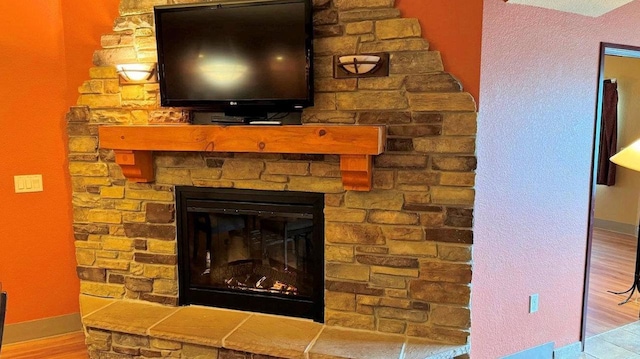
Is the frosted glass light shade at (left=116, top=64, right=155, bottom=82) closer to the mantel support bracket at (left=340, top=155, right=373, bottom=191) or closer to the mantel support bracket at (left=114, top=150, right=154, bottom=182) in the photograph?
the mantel support bracket at (left=114, top=150, right=154, bottom=182)

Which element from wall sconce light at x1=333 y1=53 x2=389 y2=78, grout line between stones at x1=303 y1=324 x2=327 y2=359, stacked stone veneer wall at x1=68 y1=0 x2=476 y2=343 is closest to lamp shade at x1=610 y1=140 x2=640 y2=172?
stacked stone veneer wall at x1=68 y1=0 x2=476 y2=343

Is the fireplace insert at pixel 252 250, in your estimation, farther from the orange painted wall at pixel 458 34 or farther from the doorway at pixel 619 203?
the doorway at pixel 619 203

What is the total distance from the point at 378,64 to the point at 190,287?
1733mm

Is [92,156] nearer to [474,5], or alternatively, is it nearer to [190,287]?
[190,287]

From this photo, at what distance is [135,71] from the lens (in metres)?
2.61

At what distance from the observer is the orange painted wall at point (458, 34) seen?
7.43 ft

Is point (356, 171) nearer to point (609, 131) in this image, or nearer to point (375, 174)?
point (375, 174)

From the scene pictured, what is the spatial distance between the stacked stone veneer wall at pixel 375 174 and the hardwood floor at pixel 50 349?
638 millimetres

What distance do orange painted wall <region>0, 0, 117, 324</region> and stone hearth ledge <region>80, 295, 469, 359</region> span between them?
1.42 feet

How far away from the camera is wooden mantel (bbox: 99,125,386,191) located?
222cm

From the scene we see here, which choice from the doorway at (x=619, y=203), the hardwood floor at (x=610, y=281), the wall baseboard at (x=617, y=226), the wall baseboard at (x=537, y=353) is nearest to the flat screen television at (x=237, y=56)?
the wall baseboard at (x=537, y=353)

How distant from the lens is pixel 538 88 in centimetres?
255

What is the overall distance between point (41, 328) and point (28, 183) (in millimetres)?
978

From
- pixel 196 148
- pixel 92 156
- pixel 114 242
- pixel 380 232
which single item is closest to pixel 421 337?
pixel 380 232
